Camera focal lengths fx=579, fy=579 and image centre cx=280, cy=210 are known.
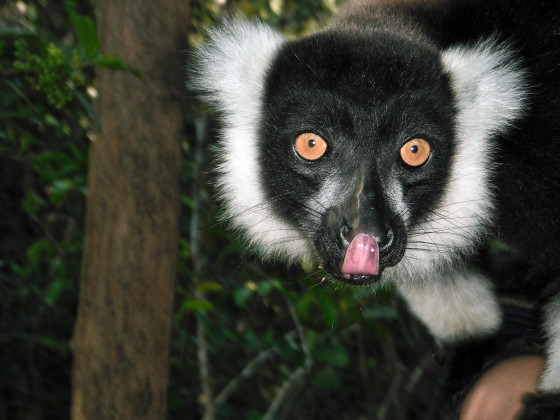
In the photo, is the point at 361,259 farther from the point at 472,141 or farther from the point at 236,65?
the point at 236,65

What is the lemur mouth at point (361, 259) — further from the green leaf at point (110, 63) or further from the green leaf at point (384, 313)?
the green leaf at point (384, 313)

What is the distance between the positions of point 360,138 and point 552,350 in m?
0.95

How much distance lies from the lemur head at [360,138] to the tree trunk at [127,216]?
0.88 feet

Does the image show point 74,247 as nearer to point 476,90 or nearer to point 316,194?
point 316,194

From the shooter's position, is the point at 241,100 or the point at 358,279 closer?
the point at 358,279

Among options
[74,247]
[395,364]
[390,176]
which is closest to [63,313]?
[74,247]

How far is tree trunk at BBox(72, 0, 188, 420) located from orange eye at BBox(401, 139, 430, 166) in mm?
793

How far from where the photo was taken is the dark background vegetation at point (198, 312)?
2.77 metres

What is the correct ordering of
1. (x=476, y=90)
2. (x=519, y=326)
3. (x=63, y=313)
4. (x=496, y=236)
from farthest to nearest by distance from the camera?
1. (x=63, y=313)
2. (x=519, y=326)
3. (x=496, y=236)
4. (x=476, y=90)

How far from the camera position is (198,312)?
248cm

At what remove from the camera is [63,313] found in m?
3.54

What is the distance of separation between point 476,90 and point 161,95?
1.11 metres

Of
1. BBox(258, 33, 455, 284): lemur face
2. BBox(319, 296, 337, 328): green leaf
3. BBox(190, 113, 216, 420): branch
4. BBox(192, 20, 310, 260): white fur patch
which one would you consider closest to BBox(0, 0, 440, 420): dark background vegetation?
BBox(190, 113, 216, 420): branch

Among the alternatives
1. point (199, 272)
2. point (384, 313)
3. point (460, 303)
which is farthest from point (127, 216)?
point (460, 303)
